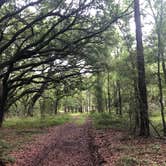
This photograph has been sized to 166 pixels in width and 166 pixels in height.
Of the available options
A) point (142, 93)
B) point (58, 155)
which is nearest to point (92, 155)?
point (58, 155)

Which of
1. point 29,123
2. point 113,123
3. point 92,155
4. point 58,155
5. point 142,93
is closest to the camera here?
point 92,155

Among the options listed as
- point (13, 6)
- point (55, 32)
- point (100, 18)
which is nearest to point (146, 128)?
point (100, 18)

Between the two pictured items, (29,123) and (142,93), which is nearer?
(142,93)

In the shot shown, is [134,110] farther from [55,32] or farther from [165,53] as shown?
[55,32]

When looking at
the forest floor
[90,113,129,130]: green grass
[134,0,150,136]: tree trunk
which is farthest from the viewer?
[90,113,129,130]: green grass

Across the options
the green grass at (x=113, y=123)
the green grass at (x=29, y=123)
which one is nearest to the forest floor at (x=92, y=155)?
the green grass at (x=113, y=123)

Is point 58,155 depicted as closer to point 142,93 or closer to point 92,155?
point 92,155

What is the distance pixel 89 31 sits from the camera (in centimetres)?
1775

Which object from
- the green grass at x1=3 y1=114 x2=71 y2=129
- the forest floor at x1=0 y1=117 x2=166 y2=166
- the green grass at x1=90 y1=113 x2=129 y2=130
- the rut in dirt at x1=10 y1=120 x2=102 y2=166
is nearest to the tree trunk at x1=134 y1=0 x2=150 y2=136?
the forest floor at x1=0 y1=117 x2=166 y2=166

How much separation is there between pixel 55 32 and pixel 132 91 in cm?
645

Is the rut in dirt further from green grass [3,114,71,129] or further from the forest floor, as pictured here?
green grass [3,114,71,129]

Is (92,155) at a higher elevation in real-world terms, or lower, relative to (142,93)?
lower

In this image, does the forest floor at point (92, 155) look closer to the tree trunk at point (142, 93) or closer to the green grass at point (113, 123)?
the tree trunk at point (142, 93)

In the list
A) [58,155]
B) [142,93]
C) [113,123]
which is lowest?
[58,155]
